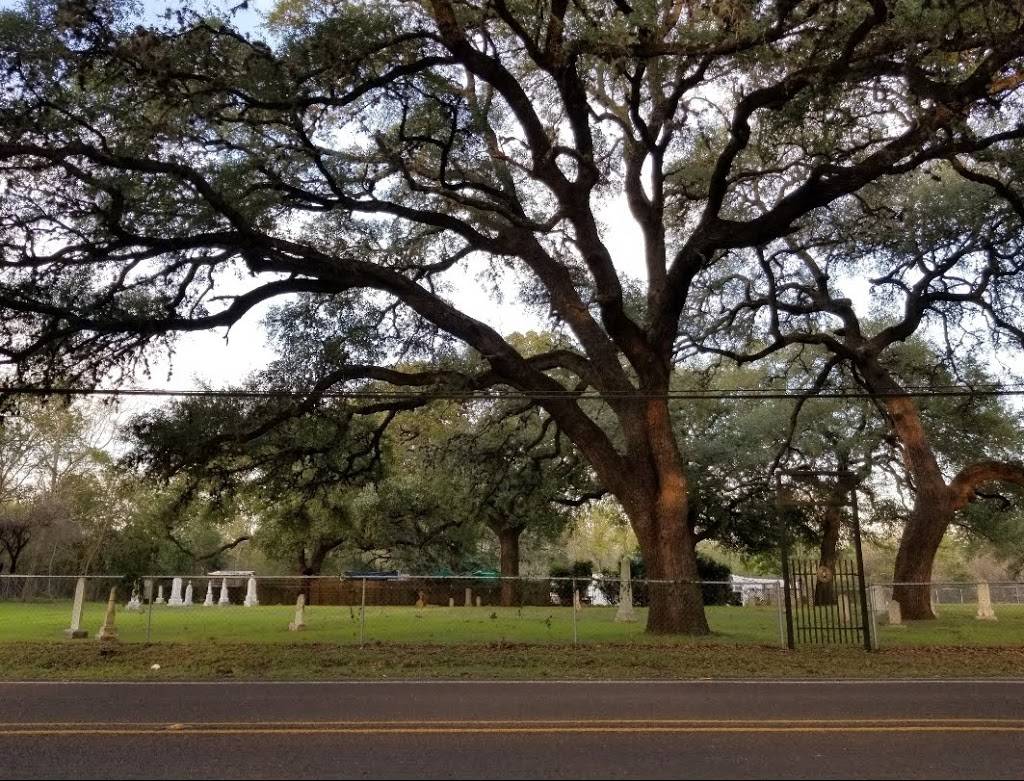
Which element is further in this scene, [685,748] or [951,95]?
[951,95]

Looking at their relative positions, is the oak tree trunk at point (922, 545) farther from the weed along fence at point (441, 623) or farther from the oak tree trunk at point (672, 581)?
the oak tree trunk at point (672, 581)

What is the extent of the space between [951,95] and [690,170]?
895cm

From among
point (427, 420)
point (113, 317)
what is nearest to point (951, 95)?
point (113, 317)

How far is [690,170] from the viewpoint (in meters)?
21.8

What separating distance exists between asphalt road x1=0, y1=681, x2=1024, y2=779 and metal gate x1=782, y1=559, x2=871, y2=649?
4.40 meters

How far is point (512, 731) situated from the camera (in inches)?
328

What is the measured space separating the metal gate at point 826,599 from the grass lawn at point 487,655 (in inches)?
23.7

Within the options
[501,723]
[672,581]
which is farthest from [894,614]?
[501,723]

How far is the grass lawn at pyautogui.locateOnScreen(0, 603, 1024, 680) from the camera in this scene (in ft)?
44.7

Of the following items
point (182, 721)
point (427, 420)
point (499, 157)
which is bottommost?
point (182, 721)

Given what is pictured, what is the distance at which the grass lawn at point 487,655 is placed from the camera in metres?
13.6

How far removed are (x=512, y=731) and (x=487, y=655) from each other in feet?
23.4

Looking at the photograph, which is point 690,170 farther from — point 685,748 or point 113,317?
point 685,748

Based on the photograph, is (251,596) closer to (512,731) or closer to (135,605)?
(135,605)
